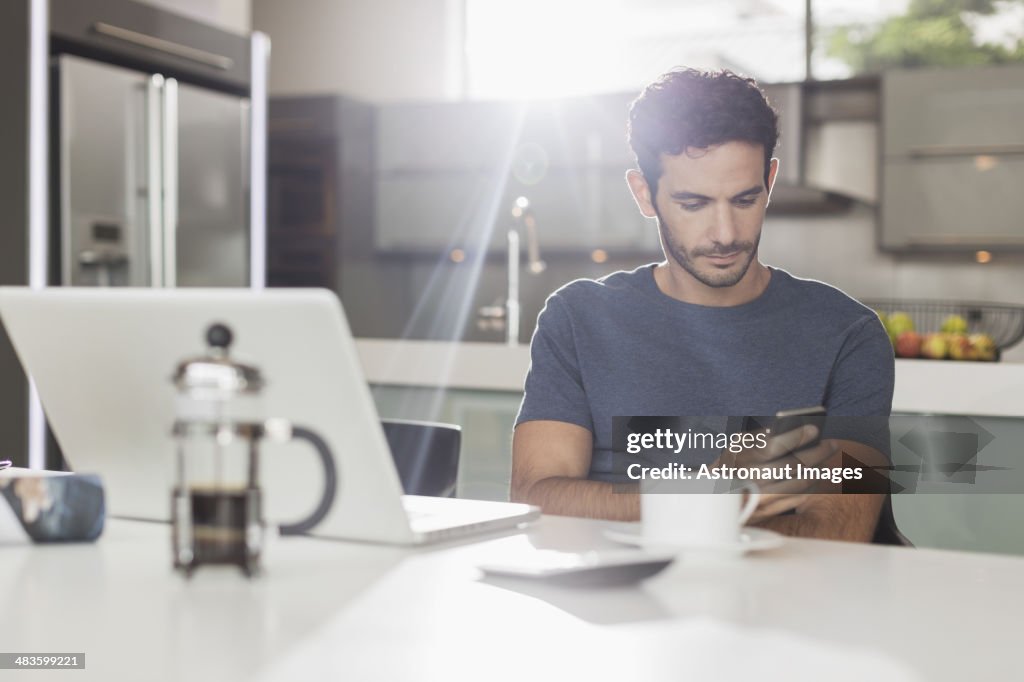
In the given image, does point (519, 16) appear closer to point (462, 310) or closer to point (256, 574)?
point (462, 310)

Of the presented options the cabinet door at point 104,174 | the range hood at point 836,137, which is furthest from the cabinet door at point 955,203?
the cabinet door at point 104,174

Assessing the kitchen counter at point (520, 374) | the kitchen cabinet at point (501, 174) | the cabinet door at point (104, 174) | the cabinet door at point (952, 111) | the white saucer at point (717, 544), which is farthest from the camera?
the kitchen cabinet at point (501, 174)

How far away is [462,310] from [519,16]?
147 centimetres

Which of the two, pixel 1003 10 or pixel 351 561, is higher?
pixel 1003 10

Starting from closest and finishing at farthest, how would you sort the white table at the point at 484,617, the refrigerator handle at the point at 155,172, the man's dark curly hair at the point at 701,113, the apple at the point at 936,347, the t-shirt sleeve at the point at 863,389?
1. the white table at the point at 484,617
2. the t-shirt sleeve at the point at 863,389
3. the man's dark curly hair at the point at 701,113
4. the apple at the point at 936,347
5. the refrigerator handle at the point at 155,172

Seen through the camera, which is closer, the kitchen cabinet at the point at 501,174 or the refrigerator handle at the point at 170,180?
the refrigerator handle at the point at 170,180

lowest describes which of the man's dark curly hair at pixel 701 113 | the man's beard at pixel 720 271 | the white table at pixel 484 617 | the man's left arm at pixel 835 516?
the man's left arm at pixel 835 516

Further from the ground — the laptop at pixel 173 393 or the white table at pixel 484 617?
the laptop at pixel 173 393

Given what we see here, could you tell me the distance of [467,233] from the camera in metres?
5.48

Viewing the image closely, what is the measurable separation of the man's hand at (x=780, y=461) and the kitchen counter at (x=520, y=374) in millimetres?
1498

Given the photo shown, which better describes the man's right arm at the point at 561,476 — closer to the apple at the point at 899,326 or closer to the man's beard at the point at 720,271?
the man's beard at the point at 720,271

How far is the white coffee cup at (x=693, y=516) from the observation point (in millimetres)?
930

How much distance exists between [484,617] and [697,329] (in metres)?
0.98

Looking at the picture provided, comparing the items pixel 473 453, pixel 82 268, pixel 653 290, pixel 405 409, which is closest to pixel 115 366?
pixel 653 290
